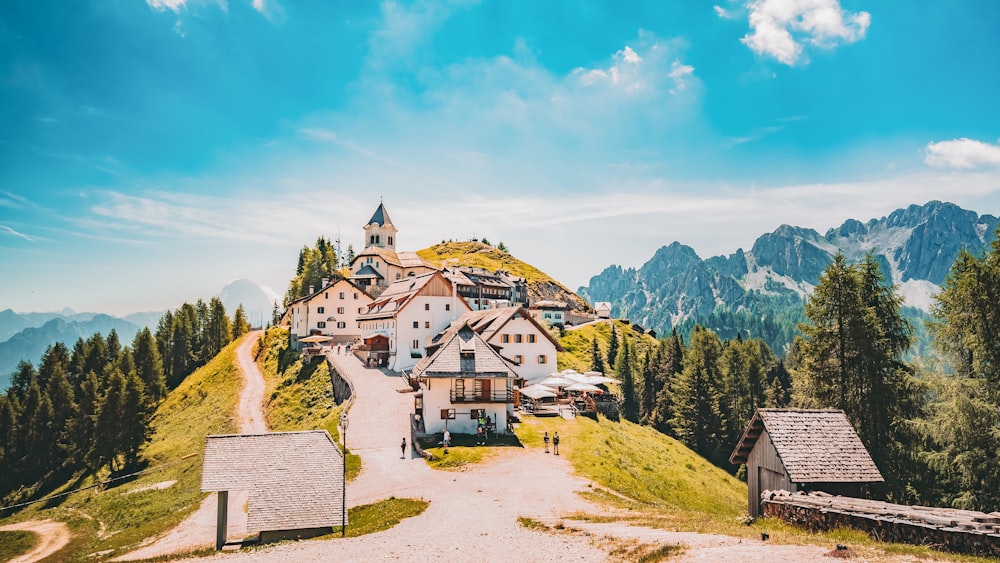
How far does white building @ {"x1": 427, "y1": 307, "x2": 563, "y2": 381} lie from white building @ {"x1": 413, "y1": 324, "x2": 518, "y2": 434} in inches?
601

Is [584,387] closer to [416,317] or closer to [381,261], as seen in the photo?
[416,317]

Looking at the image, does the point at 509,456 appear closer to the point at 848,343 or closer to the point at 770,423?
the point at 770,423

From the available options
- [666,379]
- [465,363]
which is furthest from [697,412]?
[465,363]

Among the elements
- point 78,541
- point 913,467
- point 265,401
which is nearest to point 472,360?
point 913,467

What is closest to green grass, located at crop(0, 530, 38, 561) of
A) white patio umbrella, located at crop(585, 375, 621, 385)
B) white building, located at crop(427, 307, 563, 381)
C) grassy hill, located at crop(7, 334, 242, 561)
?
grassy hill, located at crop(7, 334, 242, 561)

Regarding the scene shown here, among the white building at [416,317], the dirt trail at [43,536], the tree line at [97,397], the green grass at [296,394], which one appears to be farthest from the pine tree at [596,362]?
the dirt trail at [43,536]

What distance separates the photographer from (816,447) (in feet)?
72.2

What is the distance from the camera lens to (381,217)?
11919cm

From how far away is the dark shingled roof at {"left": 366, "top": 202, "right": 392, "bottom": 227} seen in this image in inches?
Result: 4663

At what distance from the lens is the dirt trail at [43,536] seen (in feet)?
125

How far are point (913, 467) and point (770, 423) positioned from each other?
12759 mm

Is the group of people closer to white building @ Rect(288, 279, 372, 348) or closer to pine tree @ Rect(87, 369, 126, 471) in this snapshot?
white building @ Rect(288, 279, 372, 348)

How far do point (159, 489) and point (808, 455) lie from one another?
49.6 m

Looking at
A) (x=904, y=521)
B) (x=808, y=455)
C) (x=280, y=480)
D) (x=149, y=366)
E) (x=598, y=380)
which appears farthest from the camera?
(x=149, y=366)
